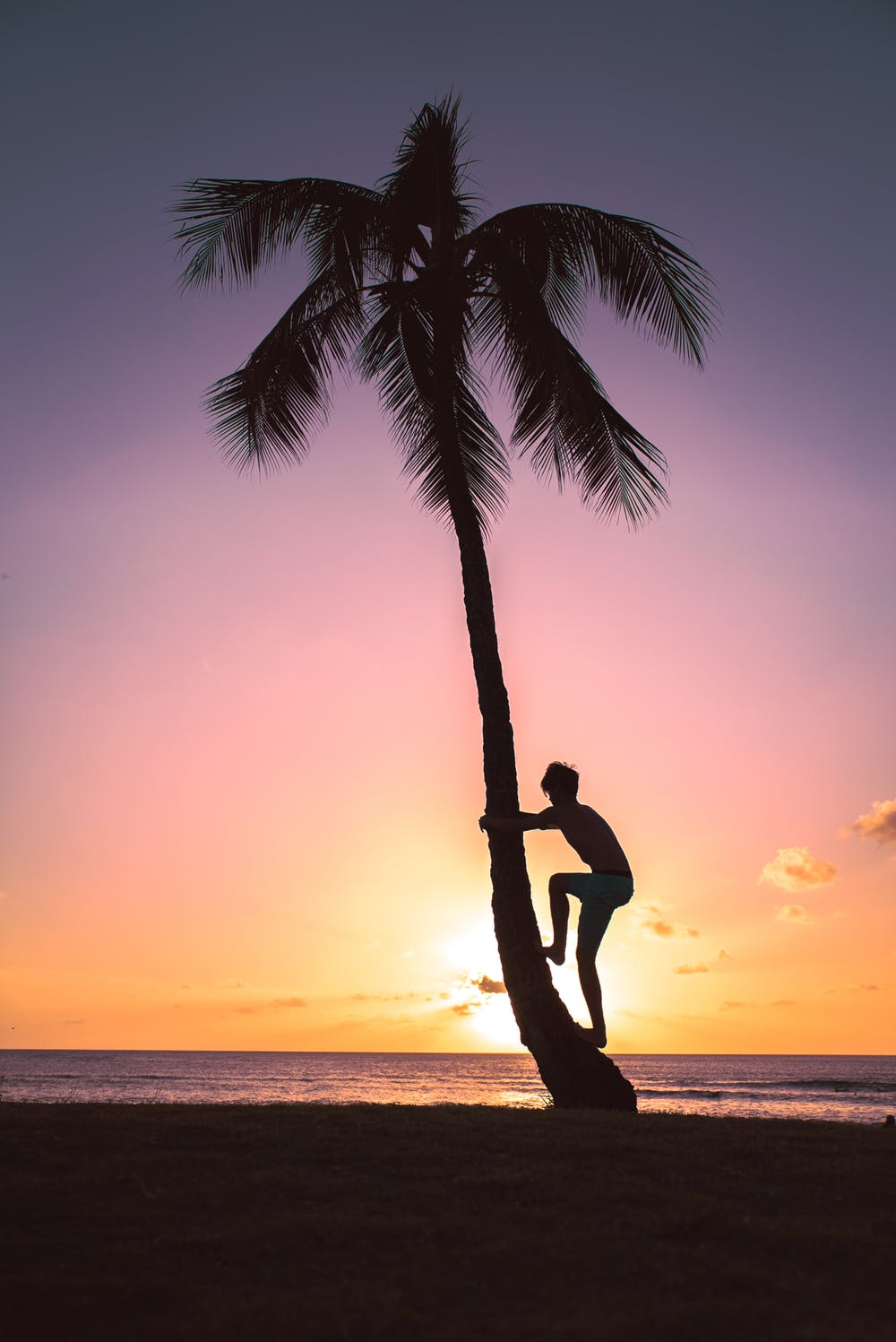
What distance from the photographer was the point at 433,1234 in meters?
4.80

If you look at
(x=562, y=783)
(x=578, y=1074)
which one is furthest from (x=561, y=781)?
(x=578, y=1074)

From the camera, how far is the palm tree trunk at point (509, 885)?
33.7 feet

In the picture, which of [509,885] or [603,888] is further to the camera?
[509,885]

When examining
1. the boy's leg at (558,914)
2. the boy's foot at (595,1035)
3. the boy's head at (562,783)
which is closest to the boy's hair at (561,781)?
the boy's head at (562,783)

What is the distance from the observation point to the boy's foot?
976 centimetres

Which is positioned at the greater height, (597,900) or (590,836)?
(590,836)

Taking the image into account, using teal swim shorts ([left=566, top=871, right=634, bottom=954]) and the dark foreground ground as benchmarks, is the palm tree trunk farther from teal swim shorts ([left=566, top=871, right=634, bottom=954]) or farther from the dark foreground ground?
the dark foreground ground

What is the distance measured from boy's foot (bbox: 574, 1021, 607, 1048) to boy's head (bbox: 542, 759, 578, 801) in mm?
2325

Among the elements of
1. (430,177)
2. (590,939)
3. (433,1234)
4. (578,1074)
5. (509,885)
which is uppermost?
(430,177)

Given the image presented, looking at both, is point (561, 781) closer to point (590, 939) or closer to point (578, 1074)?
point (590, 939)

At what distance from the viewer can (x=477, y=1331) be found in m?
3.69

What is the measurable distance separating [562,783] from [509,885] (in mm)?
1886

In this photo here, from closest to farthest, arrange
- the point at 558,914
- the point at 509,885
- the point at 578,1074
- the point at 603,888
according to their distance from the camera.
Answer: the point at 603,888 → the point at 558,914 → the point at 578,1074 → the point at 509,885

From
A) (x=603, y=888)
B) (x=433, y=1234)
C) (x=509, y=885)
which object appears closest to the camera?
(x=433, y=1234)
